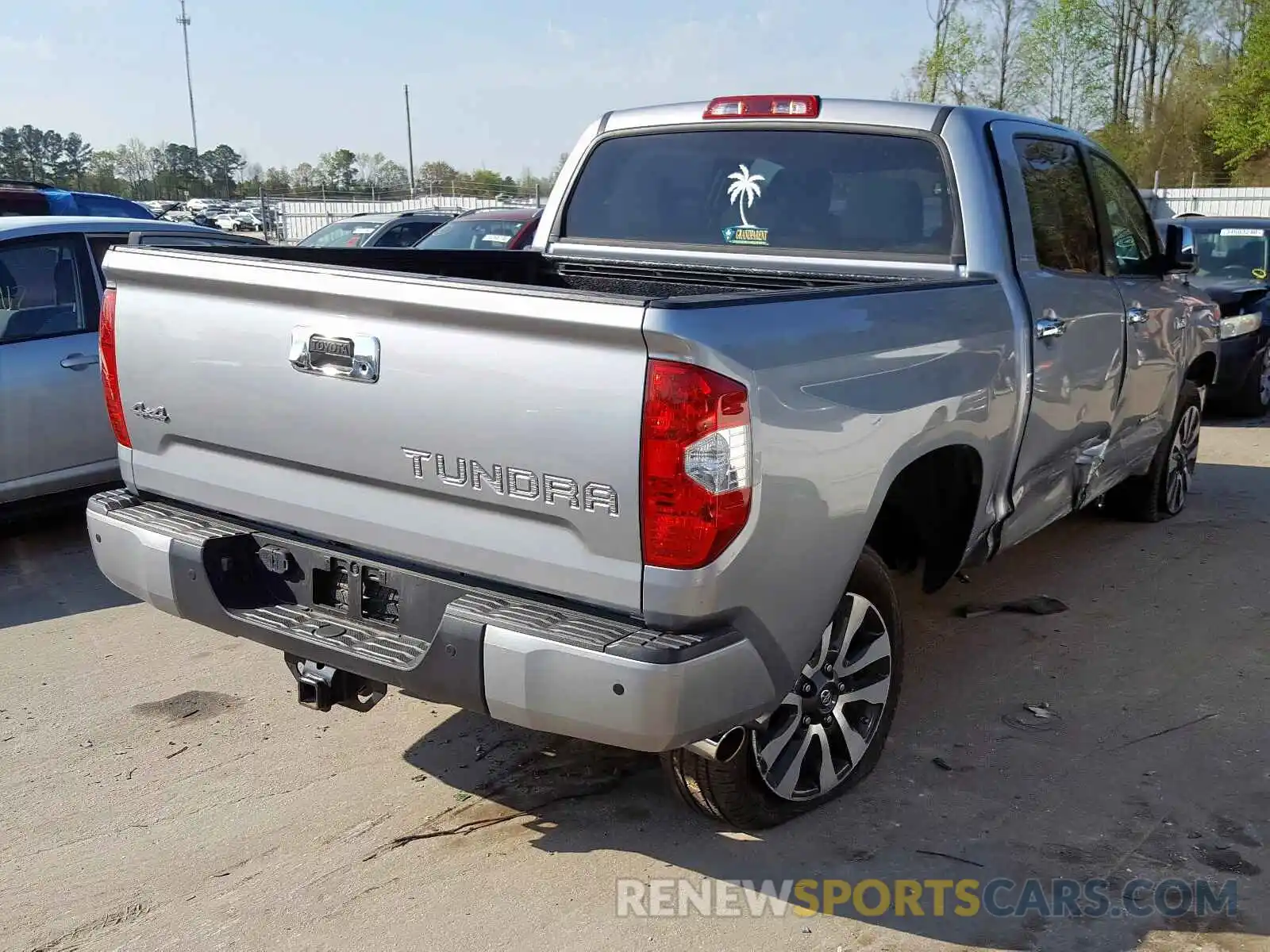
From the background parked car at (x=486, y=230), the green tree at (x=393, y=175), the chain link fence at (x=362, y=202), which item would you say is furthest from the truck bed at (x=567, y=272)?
the green tree at (x=393, y=175)

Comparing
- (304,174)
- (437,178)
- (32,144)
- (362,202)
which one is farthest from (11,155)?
(362,202)

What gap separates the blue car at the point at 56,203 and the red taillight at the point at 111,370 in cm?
683

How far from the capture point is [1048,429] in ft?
13.7

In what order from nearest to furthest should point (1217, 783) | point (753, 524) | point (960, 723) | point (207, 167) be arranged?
1. point (753, 524)
2. point (1217, 783)
3. point (960, 723)
4. point (207, 167)

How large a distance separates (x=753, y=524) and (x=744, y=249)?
1.98 meters

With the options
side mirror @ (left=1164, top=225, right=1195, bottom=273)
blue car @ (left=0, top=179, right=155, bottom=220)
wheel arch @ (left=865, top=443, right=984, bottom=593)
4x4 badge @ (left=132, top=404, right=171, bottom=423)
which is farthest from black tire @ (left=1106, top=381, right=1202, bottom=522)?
blue car @ (left=0, top=179, right=155, bottom=220)

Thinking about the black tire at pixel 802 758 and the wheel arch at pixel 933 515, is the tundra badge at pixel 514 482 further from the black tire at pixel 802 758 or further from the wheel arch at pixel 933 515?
the wheel arch at pixel 933 515

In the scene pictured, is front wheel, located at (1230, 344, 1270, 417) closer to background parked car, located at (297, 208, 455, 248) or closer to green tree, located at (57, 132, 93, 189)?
background parked car, located at (297, 208, 455, 248)

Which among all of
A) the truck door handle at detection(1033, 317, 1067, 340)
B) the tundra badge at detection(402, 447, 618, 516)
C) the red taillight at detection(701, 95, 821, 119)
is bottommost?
the tundra badge at detection(402, 447, 618, 516)

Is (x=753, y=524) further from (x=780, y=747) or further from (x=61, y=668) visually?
(x=61, y=668)

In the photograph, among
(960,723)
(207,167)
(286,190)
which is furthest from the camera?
(207,167)

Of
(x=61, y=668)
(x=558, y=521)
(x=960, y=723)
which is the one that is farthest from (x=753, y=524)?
(x=61, y=668)

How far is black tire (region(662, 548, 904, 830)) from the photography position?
312 centimetres

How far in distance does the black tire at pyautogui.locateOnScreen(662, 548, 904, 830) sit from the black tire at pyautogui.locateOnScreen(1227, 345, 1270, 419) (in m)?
7.50
